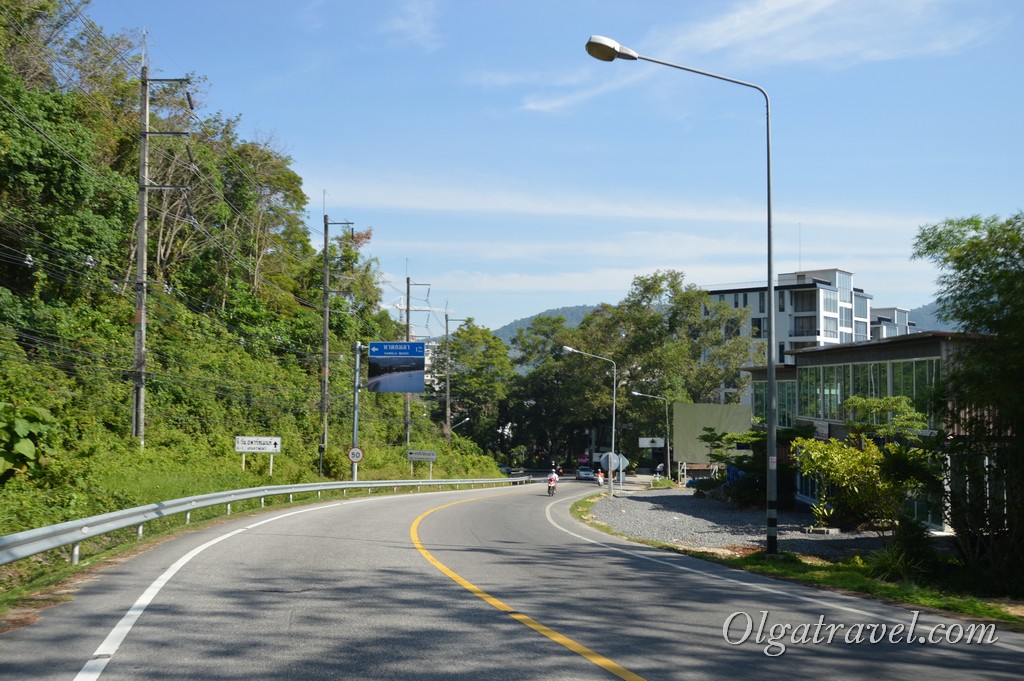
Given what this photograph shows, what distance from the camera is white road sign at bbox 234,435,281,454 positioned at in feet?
111

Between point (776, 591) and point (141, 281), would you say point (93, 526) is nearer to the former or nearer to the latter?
point (776, 591)

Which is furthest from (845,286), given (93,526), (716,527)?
(93,526)

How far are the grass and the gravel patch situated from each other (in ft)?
13.8

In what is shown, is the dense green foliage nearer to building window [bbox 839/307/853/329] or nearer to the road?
the road

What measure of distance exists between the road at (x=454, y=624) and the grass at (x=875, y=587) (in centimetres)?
83

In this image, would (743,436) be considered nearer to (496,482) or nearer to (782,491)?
(782,491)

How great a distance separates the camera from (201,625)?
8.38 m

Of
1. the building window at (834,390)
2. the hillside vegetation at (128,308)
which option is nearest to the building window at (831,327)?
the hillside vegetation at (128,308)

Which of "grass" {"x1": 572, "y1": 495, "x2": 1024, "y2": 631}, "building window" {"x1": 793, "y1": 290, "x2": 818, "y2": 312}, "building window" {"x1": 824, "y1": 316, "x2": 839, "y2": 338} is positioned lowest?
"grass" {"x1": 572, "y1": 495, "x2": 1024, "y2": 631}

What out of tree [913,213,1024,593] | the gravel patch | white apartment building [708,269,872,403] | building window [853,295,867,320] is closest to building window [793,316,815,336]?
white apartment building [708,269,872,403]

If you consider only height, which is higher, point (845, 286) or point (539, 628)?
point (845, 286)

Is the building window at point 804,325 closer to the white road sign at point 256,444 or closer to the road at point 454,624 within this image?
the white road sign at point 256,444

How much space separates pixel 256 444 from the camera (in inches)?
1344

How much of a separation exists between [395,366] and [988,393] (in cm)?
4015
